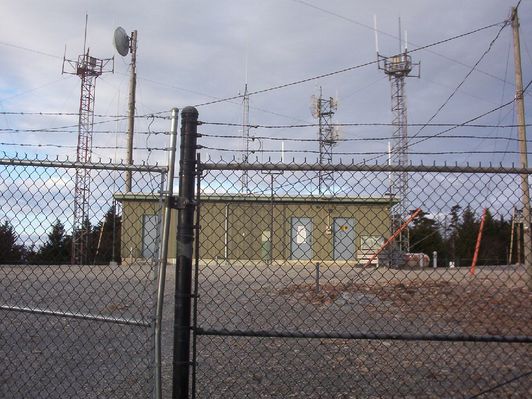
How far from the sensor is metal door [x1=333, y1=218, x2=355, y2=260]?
4.63 metres

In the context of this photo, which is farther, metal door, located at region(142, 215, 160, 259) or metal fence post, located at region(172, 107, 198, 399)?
metal door, located at region(142, 215, 160, 259)

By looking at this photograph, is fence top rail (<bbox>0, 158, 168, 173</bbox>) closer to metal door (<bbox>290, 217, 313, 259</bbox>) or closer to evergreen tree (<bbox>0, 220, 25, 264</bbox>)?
evergreen tree (<bbox>0, 220, 25, 264</bbox>)

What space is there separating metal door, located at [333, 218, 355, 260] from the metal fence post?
168 centimetres

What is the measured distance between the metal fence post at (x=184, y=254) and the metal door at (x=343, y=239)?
168cm

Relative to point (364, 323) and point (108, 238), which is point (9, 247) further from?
point (364, 323)

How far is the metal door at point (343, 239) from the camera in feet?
15.2

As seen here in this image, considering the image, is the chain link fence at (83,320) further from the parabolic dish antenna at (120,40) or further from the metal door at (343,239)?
the parabolic dish antenna at (120,40)

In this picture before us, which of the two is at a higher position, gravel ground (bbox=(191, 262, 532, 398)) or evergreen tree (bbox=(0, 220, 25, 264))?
evergreen tree (bbox=(0, 220, 25, 264))

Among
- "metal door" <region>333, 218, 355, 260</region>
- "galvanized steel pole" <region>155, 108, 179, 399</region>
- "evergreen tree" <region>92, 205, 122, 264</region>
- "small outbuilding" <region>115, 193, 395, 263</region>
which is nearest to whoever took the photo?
"galvanized steel pole" <region>155, 108, 179, 399</region>

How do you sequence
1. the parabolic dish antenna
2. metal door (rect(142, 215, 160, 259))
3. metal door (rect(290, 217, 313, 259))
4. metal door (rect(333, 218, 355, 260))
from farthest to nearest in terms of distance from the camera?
1. the parabolic dish antenna
2. metal door (rect(290, 217, 313, 259))
3. metal door (rect(333, 218, 355, 260))
4. metal door (rect(142, 215, 160, 259))

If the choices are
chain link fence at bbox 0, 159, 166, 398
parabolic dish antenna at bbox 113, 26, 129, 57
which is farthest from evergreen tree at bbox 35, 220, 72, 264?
parabolic dish antenna at bbox 113, 26, 129, 57

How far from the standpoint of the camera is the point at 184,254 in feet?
10.0

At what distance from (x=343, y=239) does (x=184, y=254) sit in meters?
2.10

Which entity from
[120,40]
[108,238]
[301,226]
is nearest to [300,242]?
[301,226]
